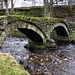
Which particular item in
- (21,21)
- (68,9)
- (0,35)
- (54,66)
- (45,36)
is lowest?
(54,66)

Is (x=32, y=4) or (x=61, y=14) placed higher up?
(x=32, y=4)

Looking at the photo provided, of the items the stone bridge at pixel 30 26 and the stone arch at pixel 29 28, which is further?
the stone arch at pixel 29 28

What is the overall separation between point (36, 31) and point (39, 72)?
471 cm

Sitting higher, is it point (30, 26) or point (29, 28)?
point (30, 26)

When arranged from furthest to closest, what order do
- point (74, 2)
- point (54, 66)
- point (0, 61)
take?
point (74, 2), point (54, 66), point (0, 61)

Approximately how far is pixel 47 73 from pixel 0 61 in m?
2.81

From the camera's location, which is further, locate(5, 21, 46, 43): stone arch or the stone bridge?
locate(5, 21, 46, 43): stone arch

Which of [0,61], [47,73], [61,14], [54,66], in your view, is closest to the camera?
[0,61]

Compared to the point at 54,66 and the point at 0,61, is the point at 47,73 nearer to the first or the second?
the point at 54,66

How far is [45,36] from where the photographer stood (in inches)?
473

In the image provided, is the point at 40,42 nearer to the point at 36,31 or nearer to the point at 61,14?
the point at 36,31

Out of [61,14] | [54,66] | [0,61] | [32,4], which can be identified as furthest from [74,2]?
[0,61]

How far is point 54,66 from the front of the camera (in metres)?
7.64

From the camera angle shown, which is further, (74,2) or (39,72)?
(74,2)
